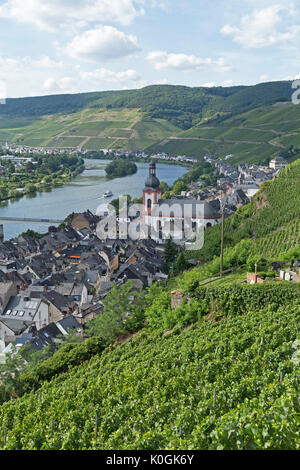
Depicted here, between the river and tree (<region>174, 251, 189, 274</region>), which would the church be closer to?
tree (<region>174, 251, 189, 274</region>)

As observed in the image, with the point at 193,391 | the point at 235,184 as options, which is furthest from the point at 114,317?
the point at 235,184

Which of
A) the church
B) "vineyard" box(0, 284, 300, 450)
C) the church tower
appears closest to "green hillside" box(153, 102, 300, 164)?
the church

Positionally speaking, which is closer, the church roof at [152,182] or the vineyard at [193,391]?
the vineyard at [193,391]

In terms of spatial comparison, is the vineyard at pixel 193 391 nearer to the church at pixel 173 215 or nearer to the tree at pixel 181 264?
the tree at pixel 181 264

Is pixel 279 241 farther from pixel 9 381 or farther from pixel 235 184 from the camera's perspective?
pixel 235 184

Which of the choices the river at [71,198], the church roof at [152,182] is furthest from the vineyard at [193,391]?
the river at [71,198]

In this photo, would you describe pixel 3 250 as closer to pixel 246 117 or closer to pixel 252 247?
pixel 252 247
